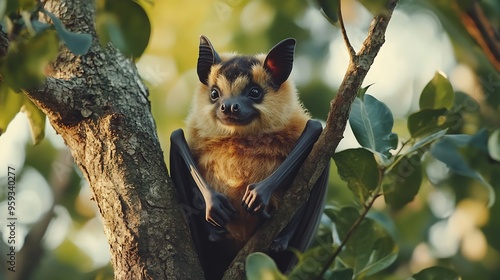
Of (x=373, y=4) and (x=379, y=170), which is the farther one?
(x=379, y=170)

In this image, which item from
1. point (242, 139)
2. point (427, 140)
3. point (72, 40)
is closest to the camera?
point (72, 40)

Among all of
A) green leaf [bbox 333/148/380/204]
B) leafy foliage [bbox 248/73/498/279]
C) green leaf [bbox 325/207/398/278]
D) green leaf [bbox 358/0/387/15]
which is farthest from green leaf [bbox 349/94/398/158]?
Result: green leaf [bbox 358/0/387/15]

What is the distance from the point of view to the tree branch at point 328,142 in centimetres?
488

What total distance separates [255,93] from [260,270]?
281 centimetres

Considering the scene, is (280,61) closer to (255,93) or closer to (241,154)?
(255,93)

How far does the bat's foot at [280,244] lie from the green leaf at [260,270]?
1.34 meters

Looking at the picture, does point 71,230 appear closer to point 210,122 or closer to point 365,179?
point 210,122

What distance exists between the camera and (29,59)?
3689mm

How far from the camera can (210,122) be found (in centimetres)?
673

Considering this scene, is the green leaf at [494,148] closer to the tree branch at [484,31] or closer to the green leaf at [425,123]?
the green leaf at [425,123]

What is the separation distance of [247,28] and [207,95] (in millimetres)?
4819

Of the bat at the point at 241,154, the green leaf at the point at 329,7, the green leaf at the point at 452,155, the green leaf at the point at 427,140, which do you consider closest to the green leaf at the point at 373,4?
the green leaf at the point at 329,7

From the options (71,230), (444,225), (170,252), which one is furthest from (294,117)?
(71,230)

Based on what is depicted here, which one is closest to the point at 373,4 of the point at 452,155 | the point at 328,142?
the point at 452,155
